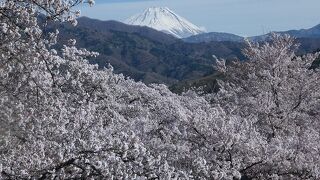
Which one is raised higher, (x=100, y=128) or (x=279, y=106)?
(x=100, y=128)

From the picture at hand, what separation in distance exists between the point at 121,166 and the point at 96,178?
2.89 ft

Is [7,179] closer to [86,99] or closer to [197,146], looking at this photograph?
[86,99]

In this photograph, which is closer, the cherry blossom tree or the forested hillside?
the forested hillside

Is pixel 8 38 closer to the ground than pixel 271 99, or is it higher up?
higher up

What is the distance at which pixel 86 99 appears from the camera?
48.2ft

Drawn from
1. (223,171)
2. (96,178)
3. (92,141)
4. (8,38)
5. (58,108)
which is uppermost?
(8,38)

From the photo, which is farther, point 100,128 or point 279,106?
point 279,106

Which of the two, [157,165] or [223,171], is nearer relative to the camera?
[157,165]

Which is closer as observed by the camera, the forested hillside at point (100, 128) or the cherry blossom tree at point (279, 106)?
the forested hillside at point (100, 128)

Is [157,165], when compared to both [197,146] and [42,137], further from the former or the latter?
[197,146]

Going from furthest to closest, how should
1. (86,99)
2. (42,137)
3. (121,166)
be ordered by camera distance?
(86,99)
(42,137)
(121,166)

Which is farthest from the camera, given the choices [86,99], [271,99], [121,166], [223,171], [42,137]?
[271,99]

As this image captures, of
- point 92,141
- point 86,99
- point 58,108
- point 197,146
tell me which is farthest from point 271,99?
point 92,141

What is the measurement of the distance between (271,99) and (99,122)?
494 inches
